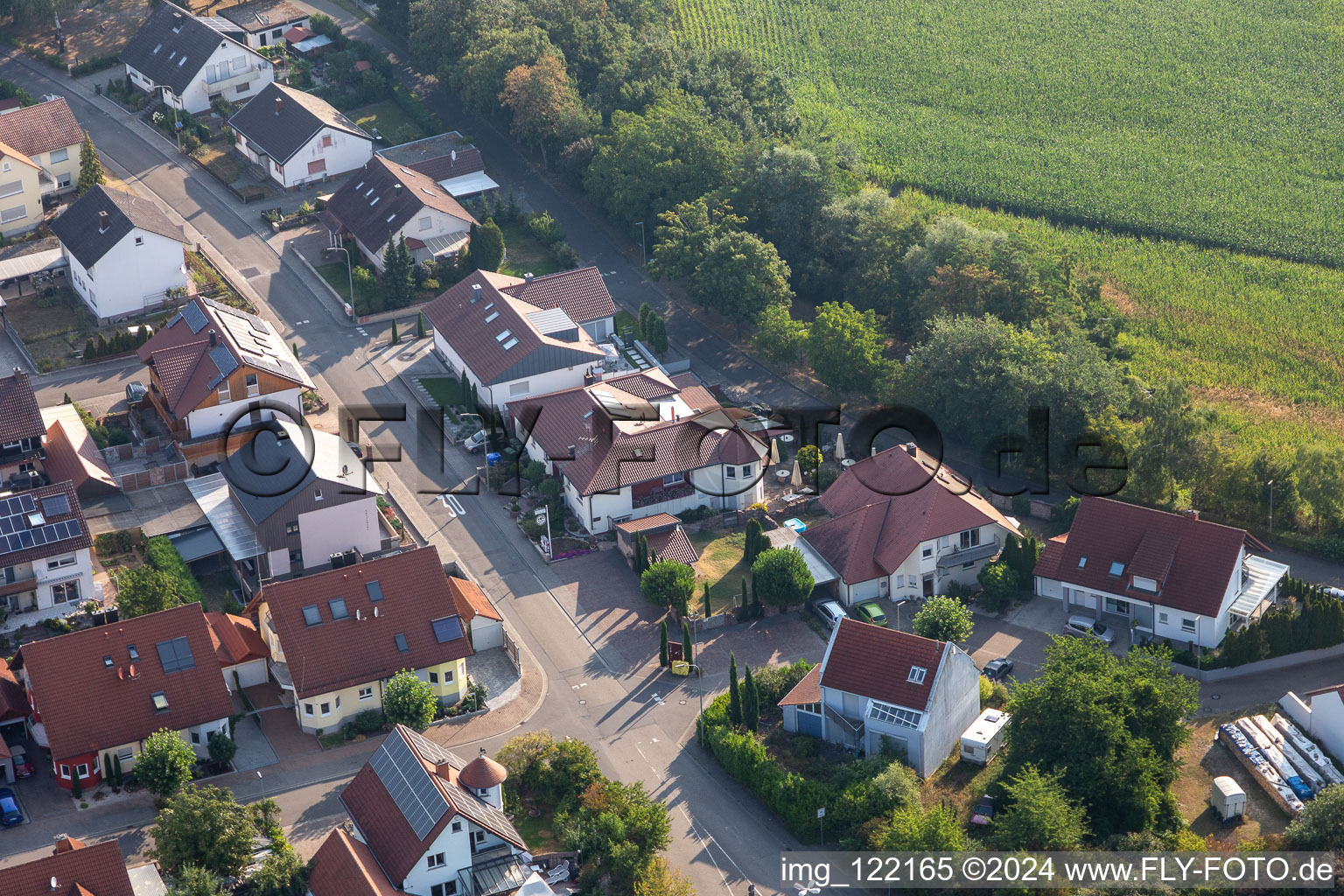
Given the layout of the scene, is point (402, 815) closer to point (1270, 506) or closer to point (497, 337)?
point (497, 337)

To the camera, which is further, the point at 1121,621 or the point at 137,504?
the point at 137,504

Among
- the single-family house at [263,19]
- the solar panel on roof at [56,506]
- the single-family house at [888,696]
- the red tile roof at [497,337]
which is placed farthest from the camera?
the single-family house at [263,19]

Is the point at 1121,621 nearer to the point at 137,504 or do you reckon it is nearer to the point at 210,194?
the point at 137,504

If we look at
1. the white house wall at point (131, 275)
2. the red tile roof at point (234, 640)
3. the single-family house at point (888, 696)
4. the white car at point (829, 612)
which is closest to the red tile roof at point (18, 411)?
the white house wall at point (131, 275)

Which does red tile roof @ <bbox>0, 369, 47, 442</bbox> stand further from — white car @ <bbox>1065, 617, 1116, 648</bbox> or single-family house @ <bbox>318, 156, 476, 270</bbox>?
white car @ <bbox>1065, 617, 1116, 648</bbox>

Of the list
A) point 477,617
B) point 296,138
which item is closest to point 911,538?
point 477,617

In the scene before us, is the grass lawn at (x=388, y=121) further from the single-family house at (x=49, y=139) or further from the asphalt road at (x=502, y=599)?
the single-family house at (x=49, y=139)

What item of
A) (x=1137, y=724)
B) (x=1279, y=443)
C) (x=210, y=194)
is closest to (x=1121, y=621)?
(x=1137, y=724)
